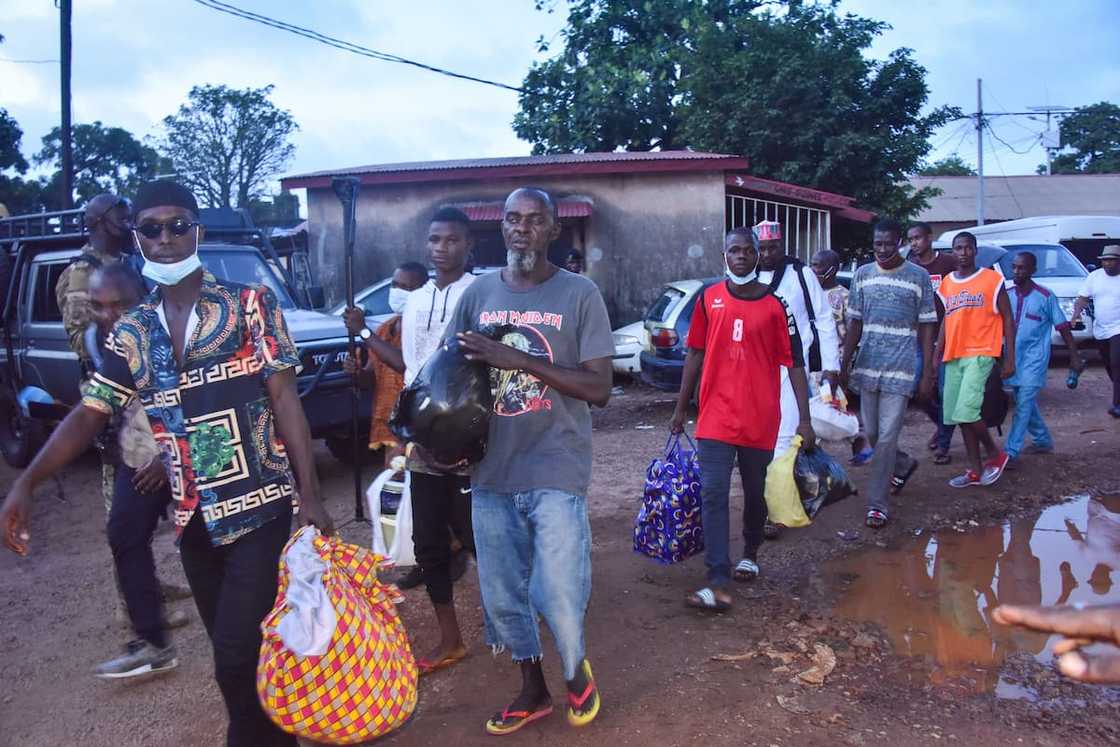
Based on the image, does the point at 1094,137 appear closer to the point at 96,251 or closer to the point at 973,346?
the point at 973,346

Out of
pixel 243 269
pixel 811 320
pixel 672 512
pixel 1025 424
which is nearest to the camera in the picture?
pixel 672 512

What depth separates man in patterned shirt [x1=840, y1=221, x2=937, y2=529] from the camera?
5.91 m

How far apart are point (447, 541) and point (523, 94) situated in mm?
24061

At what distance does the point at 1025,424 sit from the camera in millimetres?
7305

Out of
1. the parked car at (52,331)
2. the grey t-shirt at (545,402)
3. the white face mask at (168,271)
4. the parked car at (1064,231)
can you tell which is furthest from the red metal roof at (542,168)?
the white face mask at (168,271)

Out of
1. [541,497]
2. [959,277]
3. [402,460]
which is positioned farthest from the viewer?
[959,277]

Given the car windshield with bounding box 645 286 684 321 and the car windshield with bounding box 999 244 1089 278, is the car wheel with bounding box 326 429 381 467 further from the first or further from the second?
the car windshield with bounding box 999 244 1089 278

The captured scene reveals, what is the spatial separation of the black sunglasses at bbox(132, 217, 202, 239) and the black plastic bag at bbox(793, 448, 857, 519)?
11.5 feet

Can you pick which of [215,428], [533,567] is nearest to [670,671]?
[533,567]

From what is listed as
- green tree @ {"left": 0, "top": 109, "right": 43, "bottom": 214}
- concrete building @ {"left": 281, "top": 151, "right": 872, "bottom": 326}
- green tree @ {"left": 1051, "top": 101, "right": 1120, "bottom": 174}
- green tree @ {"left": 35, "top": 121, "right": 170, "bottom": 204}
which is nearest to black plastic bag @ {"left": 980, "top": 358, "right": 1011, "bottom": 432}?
concrete building @ {"left": 281, "top": 151, "right": 872, "bottom": 326}

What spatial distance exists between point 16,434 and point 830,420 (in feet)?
27.4

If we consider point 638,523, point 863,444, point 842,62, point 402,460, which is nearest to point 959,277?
point 863,444

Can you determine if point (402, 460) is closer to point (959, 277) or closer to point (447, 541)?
point (447, 541)

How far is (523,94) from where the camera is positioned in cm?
2638
